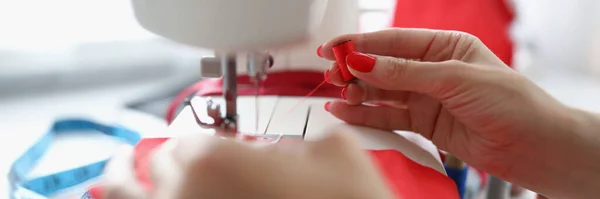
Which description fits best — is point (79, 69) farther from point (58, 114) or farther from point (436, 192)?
point (436, 192)

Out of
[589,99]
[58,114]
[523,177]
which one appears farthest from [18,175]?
[589,99]

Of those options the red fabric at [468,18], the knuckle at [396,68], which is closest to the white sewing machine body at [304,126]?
the knuckle at [396,68]

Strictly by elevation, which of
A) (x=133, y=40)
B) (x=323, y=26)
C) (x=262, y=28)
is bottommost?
(x=133, y=40)

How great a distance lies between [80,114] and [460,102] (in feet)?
2.71

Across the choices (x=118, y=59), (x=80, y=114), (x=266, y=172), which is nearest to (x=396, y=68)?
(x=266, y=172)

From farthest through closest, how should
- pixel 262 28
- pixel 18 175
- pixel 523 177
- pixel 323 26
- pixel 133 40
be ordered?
pixel 133 40 < pixel 323 26 < pixel 18 175 < pixel 523 177 < pixel 262 28

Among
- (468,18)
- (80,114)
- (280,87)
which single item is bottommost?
(80,114)

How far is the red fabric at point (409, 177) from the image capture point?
595mm

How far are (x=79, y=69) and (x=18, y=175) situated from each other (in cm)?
52

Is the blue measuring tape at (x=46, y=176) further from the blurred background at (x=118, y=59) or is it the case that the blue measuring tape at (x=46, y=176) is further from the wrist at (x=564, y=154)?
the wrist at (x=564, y=154)

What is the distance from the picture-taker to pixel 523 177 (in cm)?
70

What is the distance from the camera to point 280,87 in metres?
0.98

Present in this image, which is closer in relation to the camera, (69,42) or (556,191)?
(556,191)

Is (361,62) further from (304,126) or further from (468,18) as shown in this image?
(468,18)
